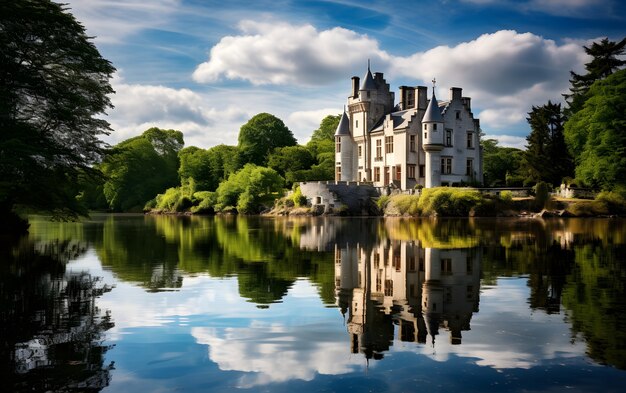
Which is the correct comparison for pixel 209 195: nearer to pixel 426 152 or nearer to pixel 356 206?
pixel 356 206

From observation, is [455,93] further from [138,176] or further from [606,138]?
[138,176]

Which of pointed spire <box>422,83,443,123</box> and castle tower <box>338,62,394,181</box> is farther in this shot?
castle tower <box>338,62,394,181</box>

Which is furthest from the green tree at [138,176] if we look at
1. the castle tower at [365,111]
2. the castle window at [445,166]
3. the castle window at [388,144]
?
the castle window at [445,166]

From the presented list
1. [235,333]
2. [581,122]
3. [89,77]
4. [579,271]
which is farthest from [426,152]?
[235,333]

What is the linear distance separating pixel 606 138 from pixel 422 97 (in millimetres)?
19784

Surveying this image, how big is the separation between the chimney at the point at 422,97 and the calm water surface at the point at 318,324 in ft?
155

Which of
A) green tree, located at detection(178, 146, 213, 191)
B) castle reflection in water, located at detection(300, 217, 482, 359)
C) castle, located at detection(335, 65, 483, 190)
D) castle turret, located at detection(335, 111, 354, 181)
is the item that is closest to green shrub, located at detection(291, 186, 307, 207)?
castle turret, located at detection(335, 111, 354, 181)

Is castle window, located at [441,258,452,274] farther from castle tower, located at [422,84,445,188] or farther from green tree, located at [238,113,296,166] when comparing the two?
green tree, located at [238,113,296,166]

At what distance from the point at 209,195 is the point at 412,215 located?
3563 centimetres

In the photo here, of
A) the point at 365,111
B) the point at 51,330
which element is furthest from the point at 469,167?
the point at 51,330

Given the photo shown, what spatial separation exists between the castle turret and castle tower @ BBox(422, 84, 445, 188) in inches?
485

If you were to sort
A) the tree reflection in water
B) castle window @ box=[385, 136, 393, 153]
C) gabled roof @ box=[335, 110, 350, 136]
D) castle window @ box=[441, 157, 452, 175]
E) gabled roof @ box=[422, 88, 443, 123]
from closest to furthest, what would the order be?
the tree reflection in water
gabled roof @ box=[422, 88, 443, 123]
castle window @ box=[441, 157, 452, 175]
castle window @ box=[385, 136, 393, 153]
gabled roof @ box=[335, 110, 350, 136]

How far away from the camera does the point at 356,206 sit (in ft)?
211

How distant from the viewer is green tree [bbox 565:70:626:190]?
53.2m
